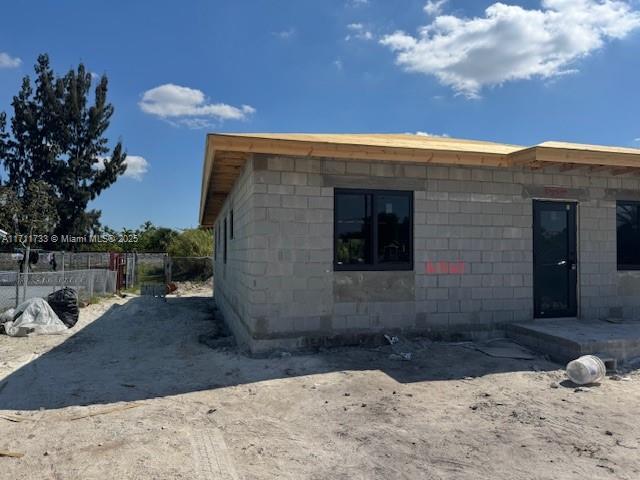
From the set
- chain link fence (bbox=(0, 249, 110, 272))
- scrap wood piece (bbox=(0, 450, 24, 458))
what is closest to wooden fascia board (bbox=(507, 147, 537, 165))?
scrap wood piece (bbox=(0, 450, 24, 458))

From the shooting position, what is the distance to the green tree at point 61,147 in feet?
114

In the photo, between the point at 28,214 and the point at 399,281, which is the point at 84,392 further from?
the point at 28,214

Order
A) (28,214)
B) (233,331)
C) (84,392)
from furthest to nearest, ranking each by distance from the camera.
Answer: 1. (28,214)
2. (233,331)
3. (84,392)

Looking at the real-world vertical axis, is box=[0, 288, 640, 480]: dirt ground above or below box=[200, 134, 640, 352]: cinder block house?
below

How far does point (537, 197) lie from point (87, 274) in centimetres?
1335

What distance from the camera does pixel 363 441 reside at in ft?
13.8

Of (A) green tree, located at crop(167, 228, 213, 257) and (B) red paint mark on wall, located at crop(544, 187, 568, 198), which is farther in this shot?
(A) green tree, located at crop(167, 228, 213, 257)

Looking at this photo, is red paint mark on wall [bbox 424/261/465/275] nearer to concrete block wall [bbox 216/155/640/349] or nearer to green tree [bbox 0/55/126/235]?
concrete block wall [bbox 216/155/640/349]

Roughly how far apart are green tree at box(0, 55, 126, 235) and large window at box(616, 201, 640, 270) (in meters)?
34.4

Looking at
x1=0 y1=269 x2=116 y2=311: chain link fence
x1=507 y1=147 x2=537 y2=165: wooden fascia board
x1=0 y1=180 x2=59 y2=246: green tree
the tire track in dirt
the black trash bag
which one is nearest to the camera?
the tire track in dirt

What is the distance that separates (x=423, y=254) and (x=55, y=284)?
38.9 feet

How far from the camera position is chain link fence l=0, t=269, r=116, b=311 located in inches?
495

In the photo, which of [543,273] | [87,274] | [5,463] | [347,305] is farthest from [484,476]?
[87,274]

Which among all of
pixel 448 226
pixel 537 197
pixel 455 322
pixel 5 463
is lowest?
pixel 5 463
